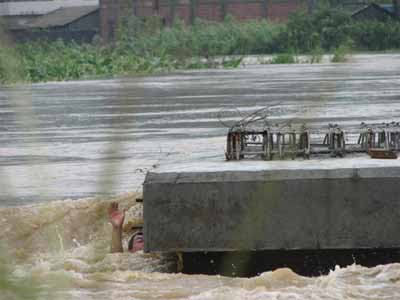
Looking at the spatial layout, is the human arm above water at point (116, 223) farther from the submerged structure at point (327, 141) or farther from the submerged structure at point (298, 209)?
the submerged structure at point (327, 141)

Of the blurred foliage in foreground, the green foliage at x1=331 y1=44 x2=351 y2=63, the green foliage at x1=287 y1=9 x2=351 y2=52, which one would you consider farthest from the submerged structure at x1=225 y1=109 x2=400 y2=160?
the green foliage at x1=331 y1=44 x2=351 y2=63

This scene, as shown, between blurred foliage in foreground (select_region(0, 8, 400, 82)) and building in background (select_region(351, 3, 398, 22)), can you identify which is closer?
blurred foliage in foreground (select_region(0, 8, 400, 82))

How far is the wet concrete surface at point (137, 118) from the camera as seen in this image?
5.98 ft

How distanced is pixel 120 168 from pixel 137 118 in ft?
7.91

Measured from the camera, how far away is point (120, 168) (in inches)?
72.1

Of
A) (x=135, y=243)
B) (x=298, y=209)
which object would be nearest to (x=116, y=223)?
(x=135, y=243)

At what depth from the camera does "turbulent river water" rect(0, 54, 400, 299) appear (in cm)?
182

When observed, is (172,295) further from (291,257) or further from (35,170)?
(35,170)

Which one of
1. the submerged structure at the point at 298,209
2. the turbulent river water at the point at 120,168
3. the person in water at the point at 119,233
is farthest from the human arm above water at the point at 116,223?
the submerged structure at the point at 298,209

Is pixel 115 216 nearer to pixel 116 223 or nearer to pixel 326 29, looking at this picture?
pixel 116 223

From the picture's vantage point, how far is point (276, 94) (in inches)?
1377

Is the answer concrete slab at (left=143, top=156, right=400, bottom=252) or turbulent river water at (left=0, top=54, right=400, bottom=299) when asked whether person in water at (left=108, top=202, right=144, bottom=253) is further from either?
concrete slab at (left=143, top=156, right=400, bottom=252)

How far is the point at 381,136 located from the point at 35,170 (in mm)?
9249

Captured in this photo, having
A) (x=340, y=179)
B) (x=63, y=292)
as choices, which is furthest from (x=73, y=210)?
(x=63, y=292)
